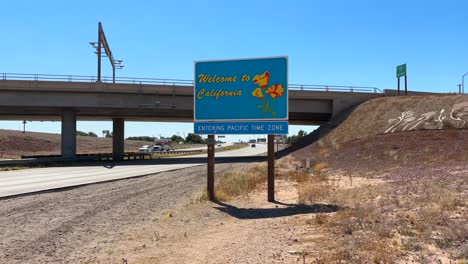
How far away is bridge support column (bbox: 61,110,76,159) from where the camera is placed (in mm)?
49969

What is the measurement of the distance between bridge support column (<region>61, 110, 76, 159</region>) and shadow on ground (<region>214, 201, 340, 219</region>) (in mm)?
40651

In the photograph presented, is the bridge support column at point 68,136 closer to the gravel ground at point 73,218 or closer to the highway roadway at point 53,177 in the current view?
the highway roadway at point 53,177

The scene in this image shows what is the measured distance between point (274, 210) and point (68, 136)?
1654 inches

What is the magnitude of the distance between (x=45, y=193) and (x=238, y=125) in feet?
25.6

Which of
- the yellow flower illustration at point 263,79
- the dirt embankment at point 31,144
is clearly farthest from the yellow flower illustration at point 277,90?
the dirt embankment at point 31,144

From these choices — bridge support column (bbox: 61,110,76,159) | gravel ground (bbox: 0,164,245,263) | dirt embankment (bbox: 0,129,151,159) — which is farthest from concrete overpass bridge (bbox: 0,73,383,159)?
dirt embankment (bbox: 0,129,151,159)

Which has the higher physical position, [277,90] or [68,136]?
[277,90]

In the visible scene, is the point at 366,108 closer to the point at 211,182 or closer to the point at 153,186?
the point at 153,186

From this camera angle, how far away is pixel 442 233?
7.41 m

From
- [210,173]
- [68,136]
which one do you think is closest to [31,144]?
[68,136]

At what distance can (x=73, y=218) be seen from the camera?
11156mm

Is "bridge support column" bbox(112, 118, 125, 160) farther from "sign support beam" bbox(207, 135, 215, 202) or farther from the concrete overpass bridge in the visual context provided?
"sign support beam" bbox(207, 135, 215, 202)

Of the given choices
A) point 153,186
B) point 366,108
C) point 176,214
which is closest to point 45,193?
point 153,186

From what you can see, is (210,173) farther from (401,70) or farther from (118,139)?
(401,70)
